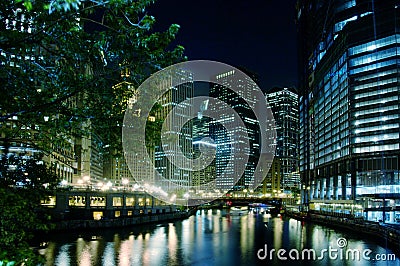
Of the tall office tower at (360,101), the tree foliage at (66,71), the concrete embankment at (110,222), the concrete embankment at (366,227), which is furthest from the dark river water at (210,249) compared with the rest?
the tall office tower at (360,101)

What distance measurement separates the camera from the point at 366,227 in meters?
60.8

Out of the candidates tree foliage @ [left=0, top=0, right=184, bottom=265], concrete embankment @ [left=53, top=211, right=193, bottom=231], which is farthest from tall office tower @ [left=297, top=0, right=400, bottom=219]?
tree foliage @ [left=0, top=0, right=184, bottom=265]

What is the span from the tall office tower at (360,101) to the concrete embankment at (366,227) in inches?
433

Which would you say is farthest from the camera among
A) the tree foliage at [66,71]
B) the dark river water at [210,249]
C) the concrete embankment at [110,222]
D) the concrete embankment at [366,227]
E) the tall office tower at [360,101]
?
the tall office tower at [360,101]

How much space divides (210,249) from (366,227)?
25957mm

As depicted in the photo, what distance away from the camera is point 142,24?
935 centimetres

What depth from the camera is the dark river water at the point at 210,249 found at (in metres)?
39.5

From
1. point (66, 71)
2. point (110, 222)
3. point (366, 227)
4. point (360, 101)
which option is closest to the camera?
point (66, 71)

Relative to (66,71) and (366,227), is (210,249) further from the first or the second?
(66,71)

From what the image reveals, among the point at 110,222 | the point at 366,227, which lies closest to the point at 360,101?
the point at 366,227

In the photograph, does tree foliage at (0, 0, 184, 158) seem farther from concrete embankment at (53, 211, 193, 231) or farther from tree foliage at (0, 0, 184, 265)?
concrete embankment at (53, 211, 193, 231)

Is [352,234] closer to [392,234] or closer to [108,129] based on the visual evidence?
[392,234]

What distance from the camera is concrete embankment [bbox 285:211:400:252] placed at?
46.2 metres

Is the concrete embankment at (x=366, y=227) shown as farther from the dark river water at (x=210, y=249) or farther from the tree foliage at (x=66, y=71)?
the tree foliage at (x=66, y=71)
